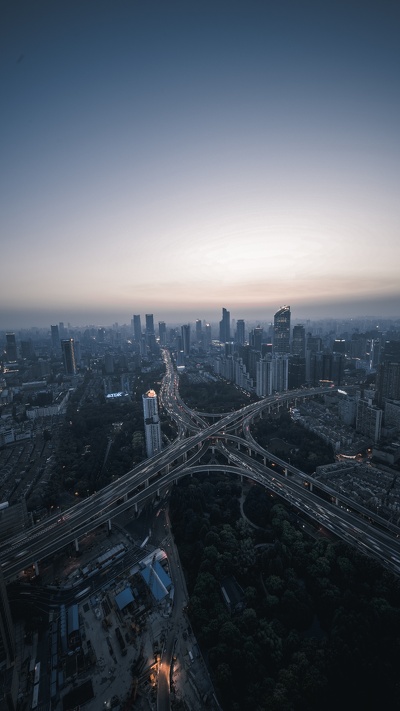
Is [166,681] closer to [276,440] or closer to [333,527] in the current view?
[333,527]

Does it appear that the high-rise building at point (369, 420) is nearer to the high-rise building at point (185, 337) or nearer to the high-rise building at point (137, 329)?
the high-rise building at point (185, 337)

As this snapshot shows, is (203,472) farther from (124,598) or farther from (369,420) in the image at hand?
(369,420)

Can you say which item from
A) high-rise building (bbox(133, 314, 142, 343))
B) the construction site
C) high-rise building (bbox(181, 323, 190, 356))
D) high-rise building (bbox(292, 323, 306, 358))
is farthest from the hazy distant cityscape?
high-rise building (bbox(133, 314, 142, 343))

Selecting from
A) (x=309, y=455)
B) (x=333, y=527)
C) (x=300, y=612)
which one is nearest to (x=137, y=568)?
(x=300, y=612)

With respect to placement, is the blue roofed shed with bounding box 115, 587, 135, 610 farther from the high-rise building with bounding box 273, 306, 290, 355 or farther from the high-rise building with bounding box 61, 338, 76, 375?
the high-rise building with bounding box 273, 306, 290, 355

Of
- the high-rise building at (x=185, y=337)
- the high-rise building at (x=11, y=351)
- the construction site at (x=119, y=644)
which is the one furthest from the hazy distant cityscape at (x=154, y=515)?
the high-rise building at (x=185, y=337)

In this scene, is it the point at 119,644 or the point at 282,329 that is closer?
the point at 119,644

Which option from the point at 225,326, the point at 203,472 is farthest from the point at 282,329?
the point at 203,472
